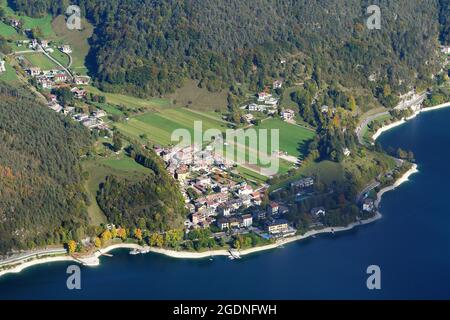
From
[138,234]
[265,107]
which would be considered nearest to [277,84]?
[265,107]

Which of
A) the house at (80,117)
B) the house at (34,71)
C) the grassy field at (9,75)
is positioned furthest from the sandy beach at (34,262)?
the house at (34,71)

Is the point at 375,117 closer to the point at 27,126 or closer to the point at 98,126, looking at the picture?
the point at 98,126

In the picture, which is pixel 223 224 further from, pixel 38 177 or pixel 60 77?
pixel 60 77

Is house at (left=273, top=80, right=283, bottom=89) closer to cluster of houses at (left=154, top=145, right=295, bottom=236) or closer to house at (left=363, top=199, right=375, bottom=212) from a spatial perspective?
cluster of houses at (left=154, top=145, right=295, bottom=236)

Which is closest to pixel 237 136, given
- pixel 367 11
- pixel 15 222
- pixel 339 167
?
pixel 339 167

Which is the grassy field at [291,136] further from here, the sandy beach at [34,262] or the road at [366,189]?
the sandy beach at [34,262]

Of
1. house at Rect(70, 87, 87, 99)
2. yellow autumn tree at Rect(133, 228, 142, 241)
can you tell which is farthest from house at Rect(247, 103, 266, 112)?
yellow autumn tree at Rect(133, 228, 142, 241)
